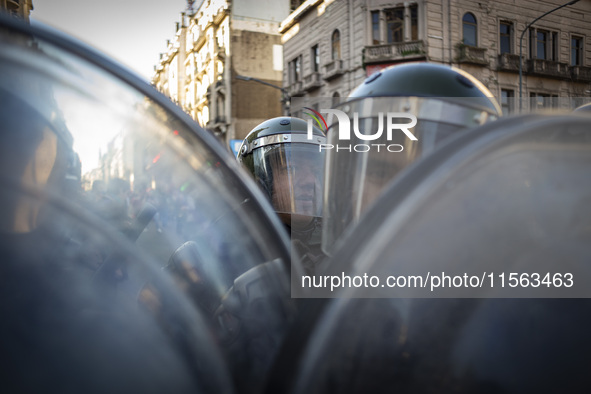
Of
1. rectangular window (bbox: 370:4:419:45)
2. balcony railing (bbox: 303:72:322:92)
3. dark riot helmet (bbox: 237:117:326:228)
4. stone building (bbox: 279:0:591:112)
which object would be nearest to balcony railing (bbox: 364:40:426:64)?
stone building (bbox: 279:0:591:112)

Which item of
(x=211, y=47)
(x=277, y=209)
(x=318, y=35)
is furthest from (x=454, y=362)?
(x=211, y=47)

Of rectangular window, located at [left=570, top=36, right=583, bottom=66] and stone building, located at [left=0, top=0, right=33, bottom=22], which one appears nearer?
stone building, located at [left=0, top=0, right=33, bottom=22]

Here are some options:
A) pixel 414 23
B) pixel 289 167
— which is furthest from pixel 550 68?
pixel 289 167

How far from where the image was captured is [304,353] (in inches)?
30.5

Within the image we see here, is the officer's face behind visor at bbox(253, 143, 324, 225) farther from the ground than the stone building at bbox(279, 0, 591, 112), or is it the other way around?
the stone building at bbox(279, 0, 591, 112)

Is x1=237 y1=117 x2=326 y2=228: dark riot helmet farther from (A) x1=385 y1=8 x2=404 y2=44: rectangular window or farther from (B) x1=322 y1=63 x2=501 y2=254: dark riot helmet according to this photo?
(A) x1=385 y1=8 x2=404 y2=44: rectangular window

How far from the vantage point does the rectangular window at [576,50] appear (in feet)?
60.2

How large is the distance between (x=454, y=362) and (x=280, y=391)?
347 mm

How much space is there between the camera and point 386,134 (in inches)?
50.1

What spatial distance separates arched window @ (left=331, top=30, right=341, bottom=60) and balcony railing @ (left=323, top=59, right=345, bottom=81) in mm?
557

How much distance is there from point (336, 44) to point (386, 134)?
20545 mm

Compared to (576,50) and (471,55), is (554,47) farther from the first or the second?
(471,55)

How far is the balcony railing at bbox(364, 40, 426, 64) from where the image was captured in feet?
57.8

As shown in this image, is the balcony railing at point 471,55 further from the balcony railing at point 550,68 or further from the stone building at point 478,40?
the balcony railing at point 550,68
